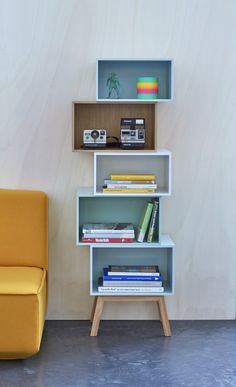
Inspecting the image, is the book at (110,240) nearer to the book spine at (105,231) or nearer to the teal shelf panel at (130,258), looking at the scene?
the book spine at (105,231)

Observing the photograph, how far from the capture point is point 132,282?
354 cm

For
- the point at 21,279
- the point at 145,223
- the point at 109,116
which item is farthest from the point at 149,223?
the point at 21,279

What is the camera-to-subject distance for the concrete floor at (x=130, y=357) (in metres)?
2.98

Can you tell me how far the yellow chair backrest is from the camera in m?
3.59

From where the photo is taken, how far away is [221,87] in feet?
12.1

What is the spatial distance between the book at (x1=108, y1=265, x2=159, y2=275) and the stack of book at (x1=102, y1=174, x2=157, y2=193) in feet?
1.48

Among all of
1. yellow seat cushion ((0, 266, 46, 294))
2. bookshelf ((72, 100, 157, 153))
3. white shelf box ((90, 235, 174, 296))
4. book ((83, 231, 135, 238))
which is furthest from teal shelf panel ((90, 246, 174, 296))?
bookshelf ((72, 100, 157, 153))

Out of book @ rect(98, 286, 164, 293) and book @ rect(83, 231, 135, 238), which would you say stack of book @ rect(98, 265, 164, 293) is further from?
book @ rect(83, 231, 135, 238)

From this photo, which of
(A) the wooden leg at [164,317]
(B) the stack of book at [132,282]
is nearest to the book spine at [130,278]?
(B) the stack of book at [132,282]

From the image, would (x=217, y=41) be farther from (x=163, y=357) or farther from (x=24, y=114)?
(x=163, y=357)

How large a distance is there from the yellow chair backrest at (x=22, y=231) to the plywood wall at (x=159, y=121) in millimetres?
152

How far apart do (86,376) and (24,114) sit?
4.99ft

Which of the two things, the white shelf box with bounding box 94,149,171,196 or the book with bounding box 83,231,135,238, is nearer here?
the book with bounding box 83,231,135,238

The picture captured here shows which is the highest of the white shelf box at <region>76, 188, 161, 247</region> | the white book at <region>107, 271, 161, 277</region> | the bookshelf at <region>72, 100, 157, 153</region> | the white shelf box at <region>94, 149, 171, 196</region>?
the bookshelf at <region>72, 100, 157, 153</region>
